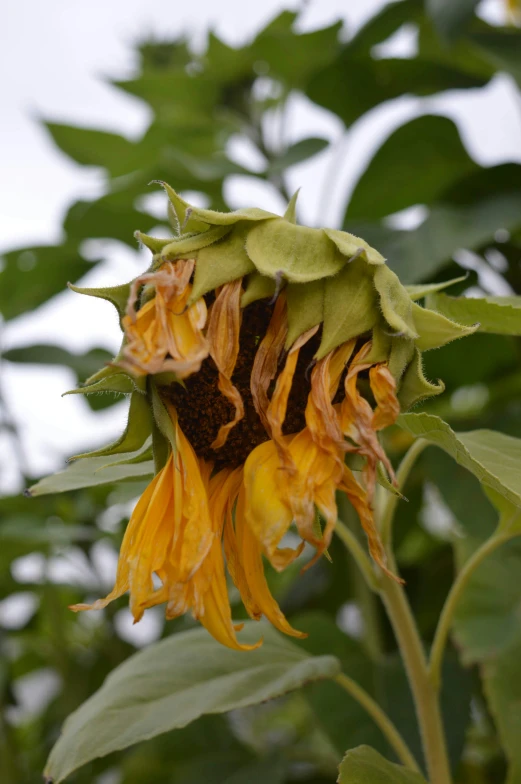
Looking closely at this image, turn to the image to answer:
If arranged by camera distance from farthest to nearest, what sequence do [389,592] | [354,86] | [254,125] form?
[254,125] → [354,86] → [389,592]

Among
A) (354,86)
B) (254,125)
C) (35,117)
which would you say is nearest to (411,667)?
(354,86)

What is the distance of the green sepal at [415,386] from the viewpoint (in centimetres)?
38

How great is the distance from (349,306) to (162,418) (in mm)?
106

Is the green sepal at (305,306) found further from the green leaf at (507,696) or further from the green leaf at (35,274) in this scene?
the green leaf at (35,274)

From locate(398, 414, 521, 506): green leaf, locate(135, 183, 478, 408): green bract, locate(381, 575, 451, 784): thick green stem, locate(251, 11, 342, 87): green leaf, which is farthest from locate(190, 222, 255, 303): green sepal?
locate(251, 11, 342, 87): green leaf

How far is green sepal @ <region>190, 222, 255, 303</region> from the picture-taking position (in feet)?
1.24

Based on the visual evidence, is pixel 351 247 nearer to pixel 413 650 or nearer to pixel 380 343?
pixel 380 343

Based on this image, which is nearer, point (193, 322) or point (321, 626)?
point (193, 322)

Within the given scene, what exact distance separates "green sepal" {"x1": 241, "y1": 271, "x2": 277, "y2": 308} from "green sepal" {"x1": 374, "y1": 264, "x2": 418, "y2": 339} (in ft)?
0.17

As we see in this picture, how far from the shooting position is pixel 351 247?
0.38m

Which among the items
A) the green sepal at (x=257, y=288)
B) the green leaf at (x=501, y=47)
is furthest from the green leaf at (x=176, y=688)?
the green leaf at (x=501, y=47)

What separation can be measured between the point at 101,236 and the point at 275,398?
2.17 ft

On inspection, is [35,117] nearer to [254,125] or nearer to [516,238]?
[254,125]

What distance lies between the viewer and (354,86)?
90 centimetres
